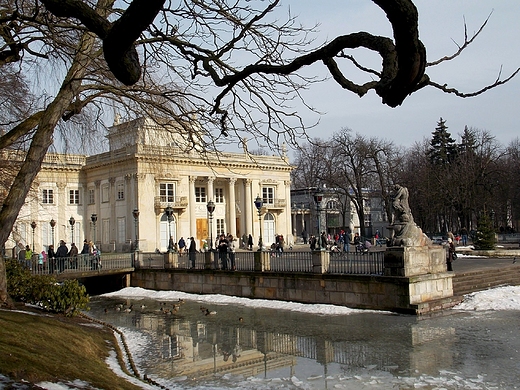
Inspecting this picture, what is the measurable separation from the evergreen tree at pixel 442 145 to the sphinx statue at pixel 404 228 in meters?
50.8

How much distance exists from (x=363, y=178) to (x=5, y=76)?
44.4 m

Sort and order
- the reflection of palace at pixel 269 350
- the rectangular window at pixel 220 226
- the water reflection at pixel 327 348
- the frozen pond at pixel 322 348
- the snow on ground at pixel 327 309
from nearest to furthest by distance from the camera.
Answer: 1. the snow on ground at pixel 327 309
2. the frozen pond at pixel 322 348
3. the water reflection at pixel 327 348
4. the reflection of palace at pixel 269 350
5. the rectangular window at pixel 220 226

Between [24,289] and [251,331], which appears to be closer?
[251,331]

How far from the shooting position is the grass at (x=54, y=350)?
7.88m

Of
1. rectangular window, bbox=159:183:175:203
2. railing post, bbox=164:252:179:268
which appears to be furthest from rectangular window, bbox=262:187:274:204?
railing post, bbox=164:252:179:268

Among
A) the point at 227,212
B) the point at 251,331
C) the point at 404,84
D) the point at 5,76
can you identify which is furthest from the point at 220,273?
the point at 227,212

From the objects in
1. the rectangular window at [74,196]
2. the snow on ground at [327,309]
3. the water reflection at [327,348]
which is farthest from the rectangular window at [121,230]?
the water reflection at [327,348]

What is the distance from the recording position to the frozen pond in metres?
10.1

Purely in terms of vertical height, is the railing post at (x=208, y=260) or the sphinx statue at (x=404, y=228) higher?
the sphinx statue at (x=404, y=228)

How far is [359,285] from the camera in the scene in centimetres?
1891

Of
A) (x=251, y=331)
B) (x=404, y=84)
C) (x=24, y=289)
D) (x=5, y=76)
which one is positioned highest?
(x=5, y=76)

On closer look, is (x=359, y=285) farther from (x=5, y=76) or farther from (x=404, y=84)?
(x=404, y=84)

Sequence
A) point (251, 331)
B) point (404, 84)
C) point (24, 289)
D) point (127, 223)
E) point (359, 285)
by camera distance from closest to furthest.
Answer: point (404, 84)
point (251, 331)
point (24, 289)
point (359, 285)
point (127, 223)

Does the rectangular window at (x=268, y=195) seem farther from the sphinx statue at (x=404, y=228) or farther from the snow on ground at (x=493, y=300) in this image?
the sphinx statue at (x=404, y=228)
